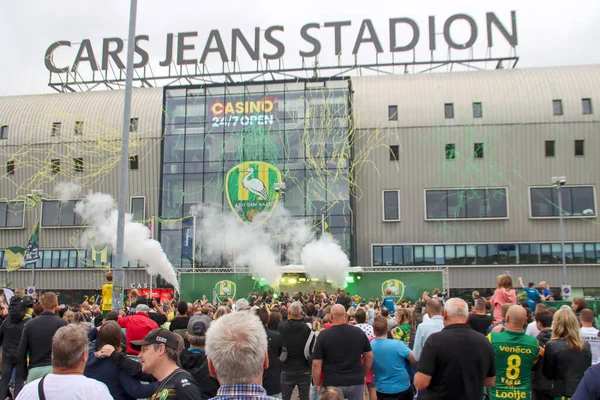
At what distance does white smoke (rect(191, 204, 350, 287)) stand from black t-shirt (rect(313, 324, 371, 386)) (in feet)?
89.3

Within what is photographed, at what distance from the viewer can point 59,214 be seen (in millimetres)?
41438

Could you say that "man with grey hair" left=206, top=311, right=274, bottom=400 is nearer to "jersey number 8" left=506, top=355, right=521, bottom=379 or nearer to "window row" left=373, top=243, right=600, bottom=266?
"jersey number 8" left=506, top=355, right=521, bottom=379

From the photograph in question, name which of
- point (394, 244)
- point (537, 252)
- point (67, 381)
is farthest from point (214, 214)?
point (67, 381)

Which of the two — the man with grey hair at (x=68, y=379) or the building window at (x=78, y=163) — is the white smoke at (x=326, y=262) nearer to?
the building window at (x=78, y=163)

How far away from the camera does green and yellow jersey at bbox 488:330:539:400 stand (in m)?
6.20

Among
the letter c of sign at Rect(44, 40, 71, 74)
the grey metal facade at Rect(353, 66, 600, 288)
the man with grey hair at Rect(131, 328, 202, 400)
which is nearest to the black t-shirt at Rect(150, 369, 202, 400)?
the man with grey hair at Rect(131, 328, 202, 400)

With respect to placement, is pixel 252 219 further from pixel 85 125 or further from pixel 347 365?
pixel 347 365

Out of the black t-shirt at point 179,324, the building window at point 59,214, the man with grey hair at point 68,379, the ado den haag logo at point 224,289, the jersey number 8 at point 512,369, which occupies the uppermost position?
the building window at point 59,214

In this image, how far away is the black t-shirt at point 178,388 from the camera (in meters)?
4.04

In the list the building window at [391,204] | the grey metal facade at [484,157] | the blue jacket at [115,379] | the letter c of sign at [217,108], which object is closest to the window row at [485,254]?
the grey metal facade at [484,157]

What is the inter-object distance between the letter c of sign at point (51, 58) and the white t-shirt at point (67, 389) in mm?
47264

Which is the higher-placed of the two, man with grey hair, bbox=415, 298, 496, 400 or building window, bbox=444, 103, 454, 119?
building window, bbox=444, 103, 454, 119

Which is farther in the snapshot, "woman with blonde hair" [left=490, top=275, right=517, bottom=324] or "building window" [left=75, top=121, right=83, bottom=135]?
"building window" [left=75, top=121, right=83, bottom=135]

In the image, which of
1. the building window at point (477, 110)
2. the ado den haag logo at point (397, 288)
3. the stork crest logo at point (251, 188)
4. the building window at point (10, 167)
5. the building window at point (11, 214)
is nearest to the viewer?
the ado den haag logo at point (397, 288)
